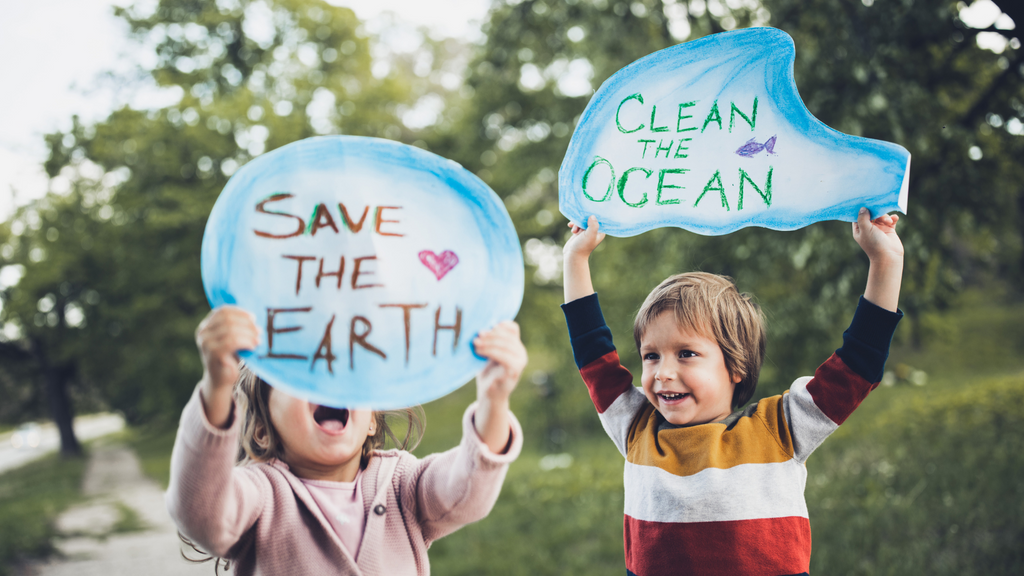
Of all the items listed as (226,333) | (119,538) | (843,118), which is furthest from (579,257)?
(119,538)

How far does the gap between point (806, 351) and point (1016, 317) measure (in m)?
15.8

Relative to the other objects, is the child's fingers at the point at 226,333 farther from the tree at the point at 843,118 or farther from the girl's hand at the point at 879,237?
the tree at the point at 843,118

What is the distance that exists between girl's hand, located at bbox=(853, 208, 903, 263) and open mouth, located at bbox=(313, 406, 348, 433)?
1.17 metres

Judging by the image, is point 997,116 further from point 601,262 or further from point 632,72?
point 601,262

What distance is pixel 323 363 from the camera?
3.84 feet

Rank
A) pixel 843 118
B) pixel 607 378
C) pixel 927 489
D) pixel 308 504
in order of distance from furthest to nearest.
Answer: pixel 927 489 → pixel 843 118 → pixel 607 378 → pixel 308 504

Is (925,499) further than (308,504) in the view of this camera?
Yes

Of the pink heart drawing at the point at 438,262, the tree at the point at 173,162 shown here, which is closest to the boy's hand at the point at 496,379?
the pink heart drawing at the point at 438,262

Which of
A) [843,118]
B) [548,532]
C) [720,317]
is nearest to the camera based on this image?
[720,317]

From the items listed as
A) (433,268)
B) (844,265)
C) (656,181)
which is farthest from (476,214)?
(844,265)

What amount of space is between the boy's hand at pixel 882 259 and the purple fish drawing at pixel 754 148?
265 millimetres

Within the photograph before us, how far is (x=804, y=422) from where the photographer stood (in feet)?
4.67

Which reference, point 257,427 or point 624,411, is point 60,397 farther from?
point 624,411

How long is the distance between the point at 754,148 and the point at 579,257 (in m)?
0.49
